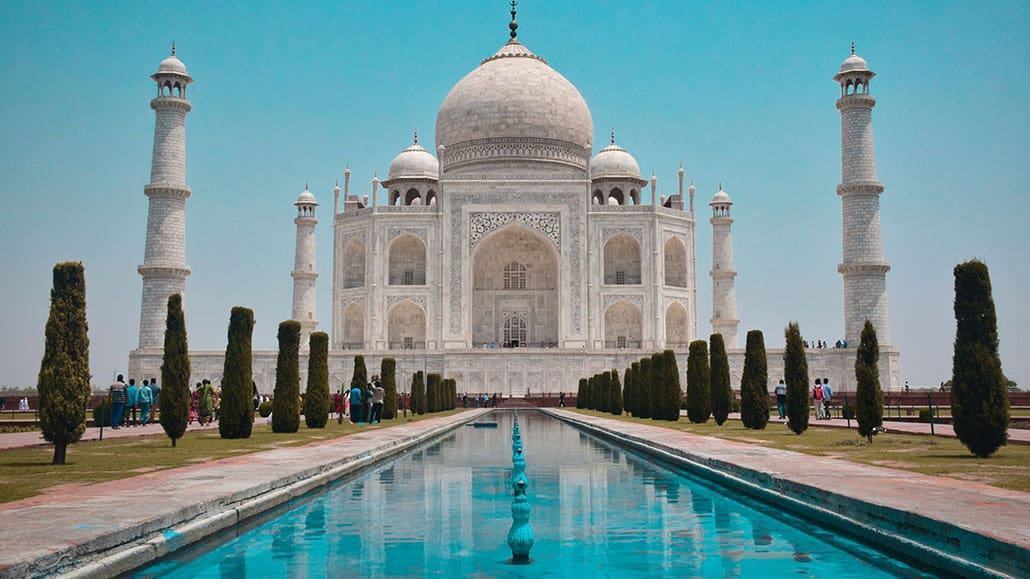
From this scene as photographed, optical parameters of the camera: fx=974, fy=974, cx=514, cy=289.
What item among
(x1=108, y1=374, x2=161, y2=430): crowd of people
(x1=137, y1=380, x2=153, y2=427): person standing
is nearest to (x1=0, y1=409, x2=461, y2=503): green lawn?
(x1=108, y1=374, x2=161, y2=430): crowd of people

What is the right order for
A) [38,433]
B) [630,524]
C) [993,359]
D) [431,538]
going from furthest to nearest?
[38,433] < [993,359] < [630,524] < [431,538]

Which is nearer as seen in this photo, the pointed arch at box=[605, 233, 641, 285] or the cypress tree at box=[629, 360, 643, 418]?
the cypress tree at box=[629, 360, 643, 418]

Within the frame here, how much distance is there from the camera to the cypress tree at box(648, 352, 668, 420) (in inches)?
707

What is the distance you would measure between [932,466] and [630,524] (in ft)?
11.4

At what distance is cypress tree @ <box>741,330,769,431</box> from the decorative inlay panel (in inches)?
818

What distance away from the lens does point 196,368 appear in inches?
1256

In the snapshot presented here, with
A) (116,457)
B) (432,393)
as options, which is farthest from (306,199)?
(116,457)

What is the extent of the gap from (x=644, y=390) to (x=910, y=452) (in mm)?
10787

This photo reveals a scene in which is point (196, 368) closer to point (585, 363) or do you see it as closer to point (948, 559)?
point (585, 363)

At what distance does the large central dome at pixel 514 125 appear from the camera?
37.3m

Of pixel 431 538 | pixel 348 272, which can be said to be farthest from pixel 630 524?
pixel 348 272

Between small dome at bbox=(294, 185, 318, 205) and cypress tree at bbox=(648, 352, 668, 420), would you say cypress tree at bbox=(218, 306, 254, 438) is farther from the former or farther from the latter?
small dome at bbox=(294, 185, 318, 205)

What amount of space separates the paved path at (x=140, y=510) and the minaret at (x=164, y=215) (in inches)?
929

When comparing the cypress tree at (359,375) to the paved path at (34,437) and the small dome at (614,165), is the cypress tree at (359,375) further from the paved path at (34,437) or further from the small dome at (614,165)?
the small dome at (614,165)
